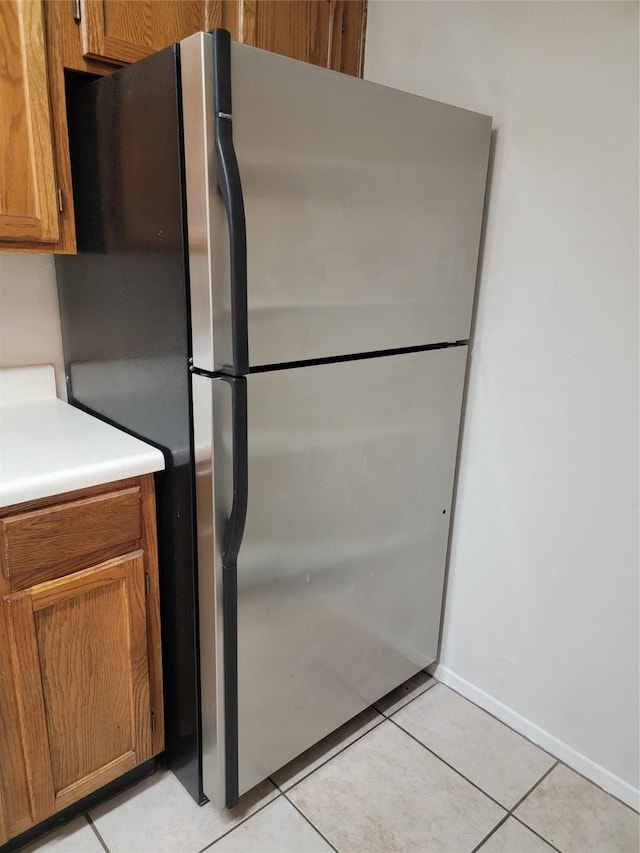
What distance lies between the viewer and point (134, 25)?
128 cm

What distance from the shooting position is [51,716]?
128cm

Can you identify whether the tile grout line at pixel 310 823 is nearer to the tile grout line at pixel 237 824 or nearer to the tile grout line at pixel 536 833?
the tile grout line at pixel 237 824

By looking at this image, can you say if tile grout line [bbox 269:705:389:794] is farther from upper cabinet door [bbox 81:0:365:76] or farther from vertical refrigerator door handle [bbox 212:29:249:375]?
upper cabinet door [bbox 81:0:365:76]

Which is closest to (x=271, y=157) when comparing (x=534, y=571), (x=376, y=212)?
(x=376, y=212)

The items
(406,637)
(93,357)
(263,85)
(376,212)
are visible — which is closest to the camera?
(263,85)

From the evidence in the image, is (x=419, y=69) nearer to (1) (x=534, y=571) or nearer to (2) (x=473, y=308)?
(2) (x=473, y=308)

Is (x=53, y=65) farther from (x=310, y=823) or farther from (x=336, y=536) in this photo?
(x=310, y=823)

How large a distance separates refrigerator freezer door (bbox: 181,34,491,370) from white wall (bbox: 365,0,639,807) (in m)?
0.15

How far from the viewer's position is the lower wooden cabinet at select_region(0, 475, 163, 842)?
3.91ft

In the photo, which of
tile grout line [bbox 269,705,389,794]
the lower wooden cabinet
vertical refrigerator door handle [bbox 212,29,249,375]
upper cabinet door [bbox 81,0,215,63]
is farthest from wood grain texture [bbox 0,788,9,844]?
upper cabinet door [bbox 81,0,215,63]

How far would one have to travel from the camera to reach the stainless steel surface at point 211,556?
1.15 meters

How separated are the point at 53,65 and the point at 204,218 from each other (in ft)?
1.76

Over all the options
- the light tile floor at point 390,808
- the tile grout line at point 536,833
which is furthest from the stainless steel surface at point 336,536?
the tile grout line at point 536,833

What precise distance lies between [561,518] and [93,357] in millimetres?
1244
